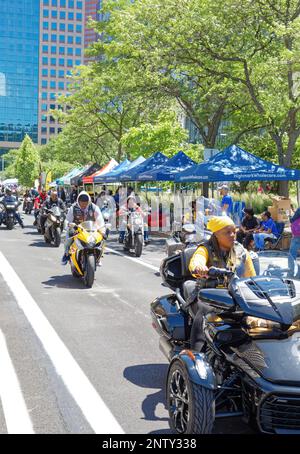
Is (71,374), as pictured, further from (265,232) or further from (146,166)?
(146,166)

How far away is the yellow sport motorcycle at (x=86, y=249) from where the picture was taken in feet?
33.6

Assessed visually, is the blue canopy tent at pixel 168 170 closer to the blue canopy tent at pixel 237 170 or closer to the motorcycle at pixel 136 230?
the blue canopy tent at pixel 237 170

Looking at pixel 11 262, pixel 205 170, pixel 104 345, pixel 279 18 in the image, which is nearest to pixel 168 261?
pixel 104 345

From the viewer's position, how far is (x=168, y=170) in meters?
20.2

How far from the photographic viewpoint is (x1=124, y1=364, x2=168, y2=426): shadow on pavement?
471 cm

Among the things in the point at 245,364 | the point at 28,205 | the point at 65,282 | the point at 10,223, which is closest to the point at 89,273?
the point at 65,282

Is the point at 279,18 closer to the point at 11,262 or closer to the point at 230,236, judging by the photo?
the point at 11,262

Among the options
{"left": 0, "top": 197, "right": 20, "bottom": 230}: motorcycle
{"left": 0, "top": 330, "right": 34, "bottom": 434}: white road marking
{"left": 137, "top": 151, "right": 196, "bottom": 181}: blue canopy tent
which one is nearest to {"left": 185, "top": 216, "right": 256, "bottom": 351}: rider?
{"left": 0, "top": 330, "right": 34, "bottom": 434}: white road marking

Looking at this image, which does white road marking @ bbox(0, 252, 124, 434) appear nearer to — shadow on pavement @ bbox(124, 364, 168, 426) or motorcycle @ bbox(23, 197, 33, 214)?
shadow on pavement @ bbox(124, 364, 168, 426)

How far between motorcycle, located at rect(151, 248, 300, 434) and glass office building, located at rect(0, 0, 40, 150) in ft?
562

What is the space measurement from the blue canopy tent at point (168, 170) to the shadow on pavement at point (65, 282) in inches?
356

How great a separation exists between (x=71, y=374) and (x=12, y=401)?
814mm

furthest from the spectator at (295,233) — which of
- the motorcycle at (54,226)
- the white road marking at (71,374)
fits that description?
the motorcycle at (54,226)

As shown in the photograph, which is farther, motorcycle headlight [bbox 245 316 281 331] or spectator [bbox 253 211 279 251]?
spectator [bbox 253 211 279 251]
